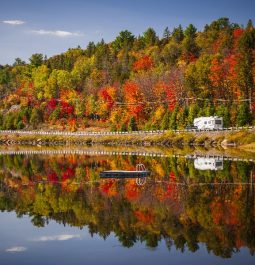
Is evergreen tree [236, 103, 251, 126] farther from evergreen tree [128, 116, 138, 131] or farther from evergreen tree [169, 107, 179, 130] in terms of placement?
evergreen tree [128, 116, 138, 131]

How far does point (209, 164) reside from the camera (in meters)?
51.1

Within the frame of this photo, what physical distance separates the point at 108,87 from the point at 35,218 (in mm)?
109407

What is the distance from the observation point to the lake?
20906 millimetres

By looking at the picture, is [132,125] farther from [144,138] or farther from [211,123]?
[211,123]

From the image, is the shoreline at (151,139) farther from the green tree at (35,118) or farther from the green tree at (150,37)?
the green tree at (150,37)

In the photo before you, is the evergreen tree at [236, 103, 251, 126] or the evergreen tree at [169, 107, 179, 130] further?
the evergreen tree at [169, 107, 179, 130]

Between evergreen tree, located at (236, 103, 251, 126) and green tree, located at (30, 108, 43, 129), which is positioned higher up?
evergreen tree, located at (236, 103, 251, 126)

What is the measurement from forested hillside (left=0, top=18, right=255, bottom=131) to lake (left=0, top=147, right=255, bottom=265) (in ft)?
169

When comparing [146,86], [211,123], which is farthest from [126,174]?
[146,86]

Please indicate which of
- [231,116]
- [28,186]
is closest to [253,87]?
[231,116]

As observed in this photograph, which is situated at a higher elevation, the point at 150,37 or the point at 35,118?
the point at 150,37

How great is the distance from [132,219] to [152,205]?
12.1 feet

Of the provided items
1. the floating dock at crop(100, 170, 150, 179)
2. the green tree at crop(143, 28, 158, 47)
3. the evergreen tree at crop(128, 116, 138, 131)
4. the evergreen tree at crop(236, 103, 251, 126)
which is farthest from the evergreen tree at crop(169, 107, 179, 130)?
the green tree at crop(143, 28, 158, 47)

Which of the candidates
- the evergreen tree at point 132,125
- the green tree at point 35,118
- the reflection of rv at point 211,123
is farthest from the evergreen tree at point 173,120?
the green tree at point 35,118
